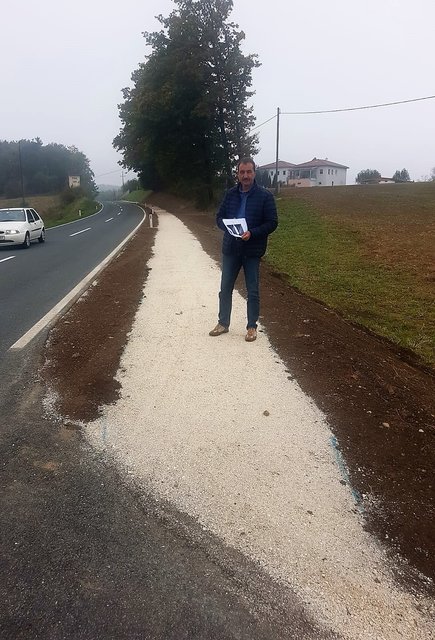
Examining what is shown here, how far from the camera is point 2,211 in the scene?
18.2m

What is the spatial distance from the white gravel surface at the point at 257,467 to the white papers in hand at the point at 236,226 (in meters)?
1.25

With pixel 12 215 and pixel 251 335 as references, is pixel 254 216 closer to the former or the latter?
pixel 251 335

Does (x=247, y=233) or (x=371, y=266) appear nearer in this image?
(x=247, y=233)

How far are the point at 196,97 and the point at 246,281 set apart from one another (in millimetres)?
35876

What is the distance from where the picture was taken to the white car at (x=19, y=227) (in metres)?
16.7

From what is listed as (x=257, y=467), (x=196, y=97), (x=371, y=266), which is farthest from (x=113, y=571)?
(x=196, y=97)

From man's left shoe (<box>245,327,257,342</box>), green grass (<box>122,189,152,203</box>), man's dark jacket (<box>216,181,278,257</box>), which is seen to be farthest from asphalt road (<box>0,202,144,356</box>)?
green grass (<box>122,189,152,203</box>)

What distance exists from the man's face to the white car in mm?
13992

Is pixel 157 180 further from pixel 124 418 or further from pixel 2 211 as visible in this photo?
pixel 124 418

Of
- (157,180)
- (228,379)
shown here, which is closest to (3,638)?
(228,379)

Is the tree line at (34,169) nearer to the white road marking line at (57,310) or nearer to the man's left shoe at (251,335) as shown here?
the white road marking line at (57,310)

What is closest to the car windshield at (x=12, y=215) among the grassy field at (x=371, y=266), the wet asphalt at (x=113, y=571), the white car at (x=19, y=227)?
the white car at (x=19, y=227)

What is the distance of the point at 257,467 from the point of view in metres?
2.96

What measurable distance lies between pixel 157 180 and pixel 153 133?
26.1 metres
